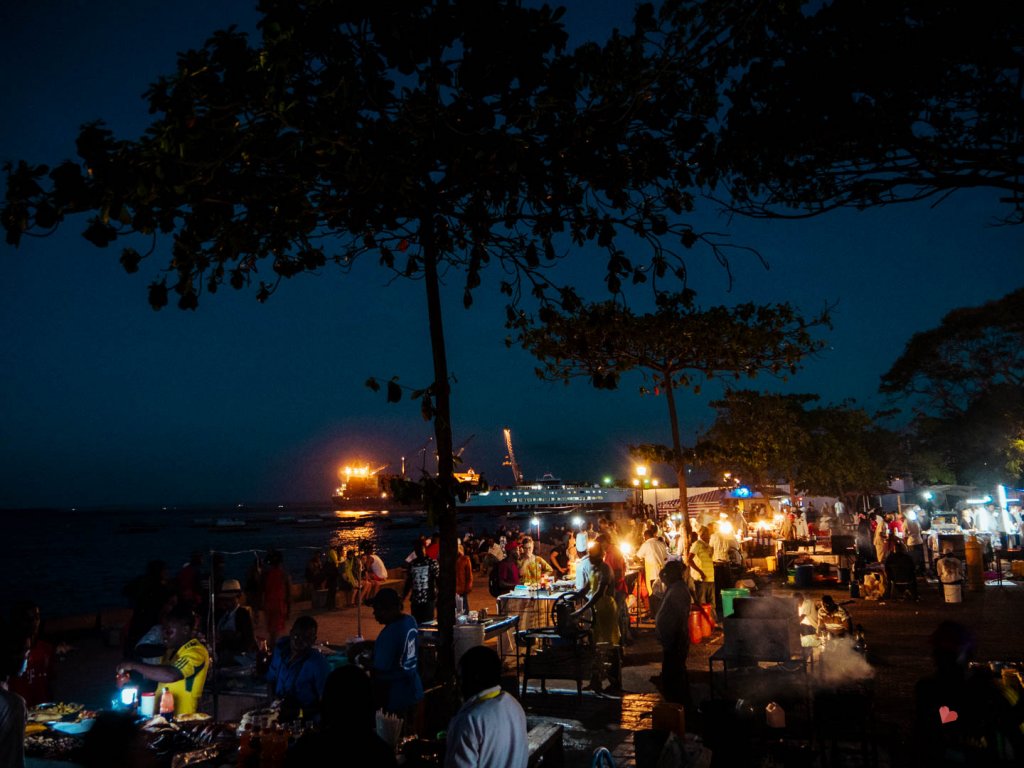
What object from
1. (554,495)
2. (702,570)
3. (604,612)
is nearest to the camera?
(604,612)

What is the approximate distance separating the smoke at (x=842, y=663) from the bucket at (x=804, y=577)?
9347 millimetres

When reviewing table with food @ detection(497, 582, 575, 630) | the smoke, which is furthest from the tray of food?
the smoke

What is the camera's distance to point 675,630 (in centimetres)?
792

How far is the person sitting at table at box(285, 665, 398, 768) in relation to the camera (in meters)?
2.65

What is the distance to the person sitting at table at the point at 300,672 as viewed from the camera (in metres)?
4.82

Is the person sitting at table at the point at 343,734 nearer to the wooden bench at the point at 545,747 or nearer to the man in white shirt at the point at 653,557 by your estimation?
the wooden bench at the point at 545,747

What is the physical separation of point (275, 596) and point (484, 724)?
8.88 metres

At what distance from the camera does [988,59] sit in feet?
18.6

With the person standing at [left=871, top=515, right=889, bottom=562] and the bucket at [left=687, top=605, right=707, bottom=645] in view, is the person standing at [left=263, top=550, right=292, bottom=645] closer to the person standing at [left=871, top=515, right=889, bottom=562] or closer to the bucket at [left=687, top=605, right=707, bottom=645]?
the bucket at [left=687, top=605, right=707, bottom=645]

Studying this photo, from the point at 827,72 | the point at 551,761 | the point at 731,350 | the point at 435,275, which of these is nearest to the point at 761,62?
the point at 827,72

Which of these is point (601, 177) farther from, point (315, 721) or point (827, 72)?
point (315, 721)

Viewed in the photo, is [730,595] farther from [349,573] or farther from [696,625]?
[349,573]

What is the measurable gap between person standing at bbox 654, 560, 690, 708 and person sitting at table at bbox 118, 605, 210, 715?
4840mm

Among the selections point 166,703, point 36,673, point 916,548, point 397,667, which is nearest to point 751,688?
point 397,667
